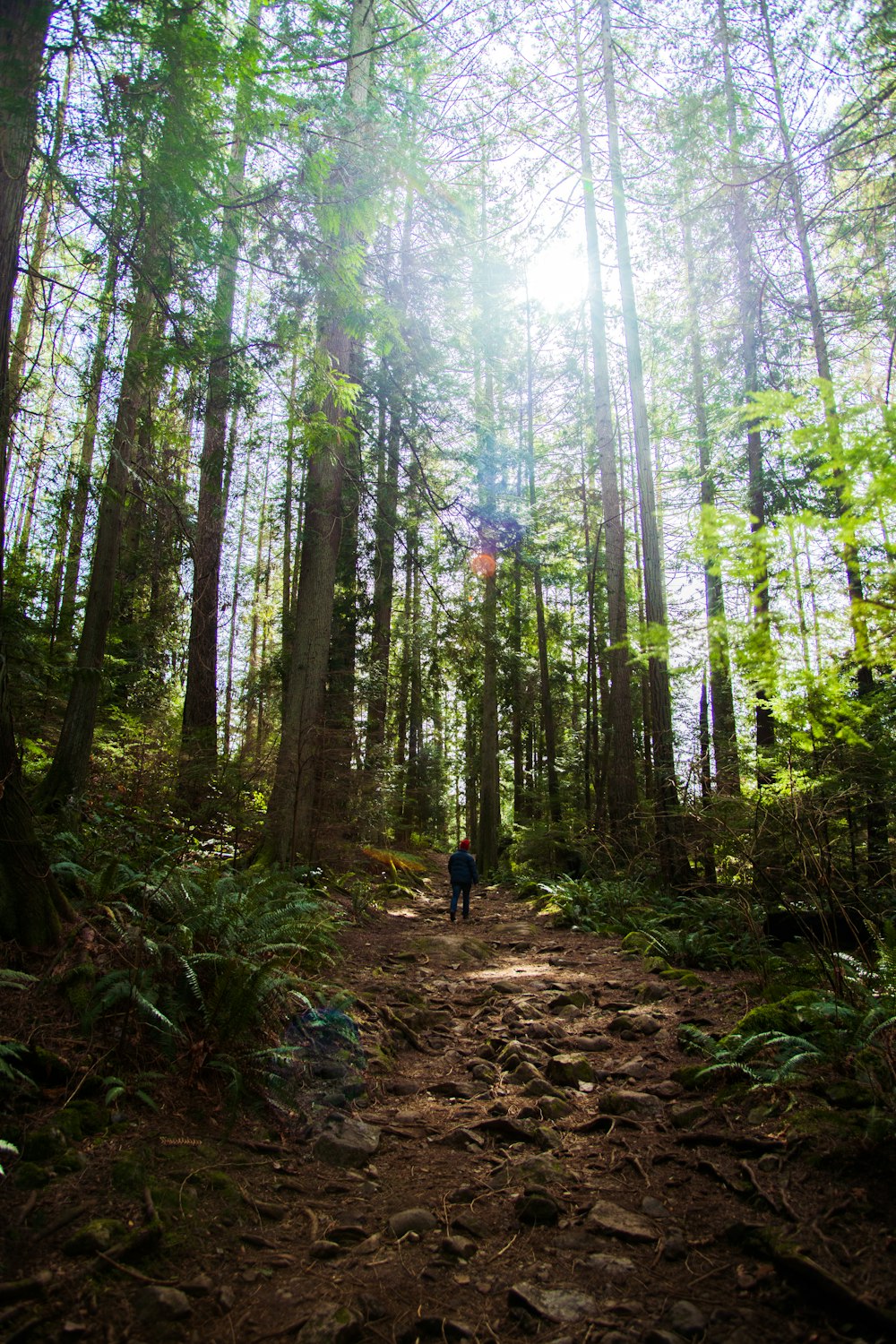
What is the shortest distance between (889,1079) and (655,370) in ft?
60.2

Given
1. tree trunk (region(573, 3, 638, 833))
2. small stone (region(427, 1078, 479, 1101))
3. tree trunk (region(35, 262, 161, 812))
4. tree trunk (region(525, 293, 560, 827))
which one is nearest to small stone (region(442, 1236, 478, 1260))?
small stone (region(427, 1078, 479, 1101))

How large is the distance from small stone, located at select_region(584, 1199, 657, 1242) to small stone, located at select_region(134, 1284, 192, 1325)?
1.56 meters

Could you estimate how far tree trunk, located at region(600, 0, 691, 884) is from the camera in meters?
10.3

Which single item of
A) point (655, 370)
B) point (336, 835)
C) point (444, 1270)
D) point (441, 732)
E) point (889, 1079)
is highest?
point (655, 370)

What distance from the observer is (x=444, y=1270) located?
2543 millimetres

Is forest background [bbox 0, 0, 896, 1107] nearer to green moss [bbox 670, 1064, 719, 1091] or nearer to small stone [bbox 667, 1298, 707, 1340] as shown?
green moss [bbox 670, 1064, 719, 1091]

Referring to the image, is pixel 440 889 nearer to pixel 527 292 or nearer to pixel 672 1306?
pixel 672 1306

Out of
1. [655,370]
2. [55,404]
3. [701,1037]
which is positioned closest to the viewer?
[701,1037]

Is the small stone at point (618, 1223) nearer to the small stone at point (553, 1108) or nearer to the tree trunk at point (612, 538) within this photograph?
the small stone at point (553, 1108)

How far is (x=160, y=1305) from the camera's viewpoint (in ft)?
7.19

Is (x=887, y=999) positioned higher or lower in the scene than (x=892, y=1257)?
higher

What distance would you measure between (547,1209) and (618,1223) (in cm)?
29

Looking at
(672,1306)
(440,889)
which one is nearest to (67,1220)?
(672,1306)

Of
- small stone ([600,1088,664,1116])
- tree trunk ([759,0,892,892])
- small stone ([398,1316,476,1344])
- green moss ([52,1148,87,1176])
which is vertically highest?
tree trunk ([759,0,892,892])
